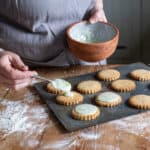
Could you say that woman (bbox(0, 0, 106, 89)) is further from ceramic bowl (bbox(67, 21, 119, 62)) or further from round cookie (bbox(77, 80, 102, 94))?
round cookie (bbox(77, 80, 102, 94))

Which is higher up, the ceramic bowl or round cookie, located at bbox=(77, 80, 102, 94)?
the ceramic bowl

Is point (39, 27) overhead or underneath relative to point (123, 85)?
overhead

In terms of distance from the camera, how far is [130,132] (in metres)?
→ 0.76

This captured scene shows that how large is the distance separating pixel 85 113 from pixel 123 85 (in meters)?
0.17

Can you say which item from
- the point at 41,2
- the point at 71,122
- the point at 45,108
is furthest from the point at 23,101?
the point at 41,2

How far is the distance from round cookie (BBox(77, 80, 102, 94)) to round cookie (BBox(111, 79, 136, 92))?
0.04 metres

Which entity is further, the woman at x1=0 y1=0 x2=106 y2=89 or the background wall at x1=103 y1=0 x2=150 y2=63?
the background wall at x1=103 y1=0 x2=150 y2=63

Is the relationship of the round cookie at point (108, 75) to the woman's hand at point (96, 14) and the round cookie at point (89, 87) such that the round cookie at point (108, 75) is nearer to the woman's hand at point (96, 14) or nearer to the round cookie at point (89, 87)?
the round cookie at point (89, 87)

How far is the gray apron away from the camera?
3.16 ft

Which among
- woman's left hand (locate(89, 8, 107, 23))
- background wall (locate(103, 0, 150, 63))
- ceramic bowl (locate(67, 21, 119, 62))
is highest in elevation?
woman's left hand (locate(89, 8, 107, 23))

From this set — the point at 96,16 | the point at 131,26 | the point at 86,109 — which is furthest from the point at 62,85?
the point at 131,26

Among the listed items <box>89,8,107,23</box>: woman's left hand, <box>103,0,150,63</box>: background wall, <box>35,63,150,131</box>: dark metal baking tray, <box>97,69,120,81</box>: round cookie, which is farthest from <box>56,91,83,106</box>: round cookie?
<box>103,0,150,63</box>: background wall

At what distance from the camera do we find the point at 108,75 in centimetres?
99

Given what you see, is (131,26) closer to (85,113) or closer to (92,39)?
(92,39)
